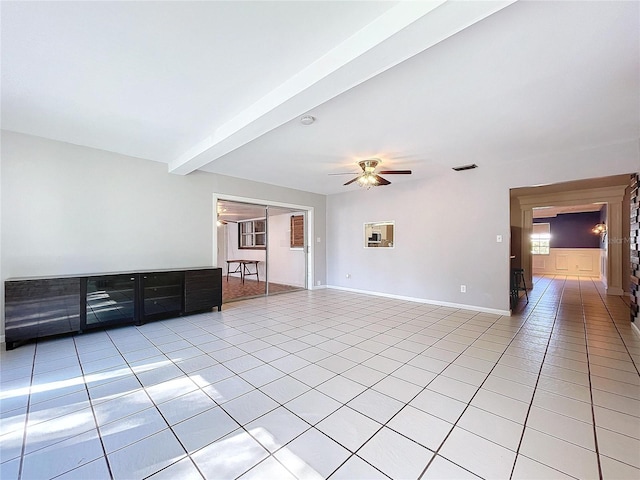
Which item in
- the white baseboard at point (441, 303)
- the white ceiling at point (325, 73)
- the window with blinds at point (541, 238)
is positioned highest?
the white ceiling at point (325, 73)

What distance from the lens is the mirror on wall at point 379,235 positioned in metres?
6.04

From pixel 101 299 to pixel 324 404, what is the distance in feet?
11.1

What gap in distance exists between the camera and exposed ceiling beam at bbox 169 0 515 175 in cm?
146

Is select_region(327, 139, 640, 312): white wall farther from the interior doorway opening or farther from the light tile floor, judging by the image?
the interior doorway opening

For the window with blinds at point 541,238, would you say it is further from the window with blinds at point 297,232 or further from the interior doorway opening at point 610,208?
the window with blinds at point 297,232

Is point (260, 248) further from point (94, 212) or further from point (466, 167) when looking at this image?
point (466, 167)

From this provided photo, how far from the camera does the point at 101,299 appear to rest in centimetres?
360

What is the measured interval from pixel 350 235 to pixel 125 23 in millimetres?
5659

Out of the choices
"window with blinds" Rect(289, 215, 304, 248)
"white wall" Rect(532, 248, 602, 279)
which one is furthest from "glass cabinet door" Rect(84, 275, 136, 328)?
"white wall" Rect(532, 248, 602, 279)

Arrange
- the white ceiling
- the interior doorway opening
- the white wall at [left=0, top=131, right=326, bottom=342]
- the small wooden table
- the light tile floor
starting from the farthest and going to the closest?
the small wooden table → the interior doorway opening → the white wall at [left=0, top=131, right=326, bottom=342] → the white ceiling → the light tile floor

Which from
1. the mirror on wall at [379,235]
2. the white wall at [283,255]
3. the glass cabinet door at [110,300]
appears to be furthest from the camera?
the white wall at [283,255]

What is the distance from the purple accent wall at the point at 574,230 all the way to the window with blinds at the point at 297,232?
10492mm

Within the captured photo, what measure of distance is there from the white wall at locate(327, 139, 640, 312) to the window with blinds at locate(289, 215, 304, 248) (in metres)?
1.33

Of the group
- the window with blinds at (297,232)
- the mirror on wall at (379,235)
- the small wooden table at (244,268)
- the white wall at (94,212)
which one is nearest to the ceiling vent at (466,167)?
the mirror on wall at (379,235)
